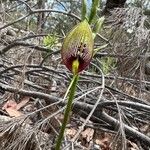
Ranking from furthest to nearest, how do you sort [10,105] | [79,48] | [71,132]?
[10,105] → [71,132] → [79,48]

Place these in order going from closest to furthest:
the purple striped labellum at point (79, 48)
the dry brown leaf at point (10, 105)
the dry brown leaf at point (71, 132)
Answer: the purple striped labellum at point (79, 48) < the dry brown leaf at point (71, 132) < the dry brown leaf at point (10, 105)

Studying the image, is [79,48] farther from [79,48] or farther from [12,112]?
[12,112]

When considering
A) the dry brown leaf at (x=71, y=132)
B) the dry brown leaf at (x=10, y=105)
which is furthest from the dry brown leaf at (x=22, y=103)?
the dry brown leaf at (x=71, y=132)

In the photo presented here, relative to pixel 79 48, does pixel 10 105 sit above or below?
below

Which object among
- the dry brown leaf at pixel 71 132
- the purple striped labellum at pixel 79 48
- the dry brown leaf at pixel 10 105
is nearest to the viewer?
the purple striped labellum at pixel 79 48

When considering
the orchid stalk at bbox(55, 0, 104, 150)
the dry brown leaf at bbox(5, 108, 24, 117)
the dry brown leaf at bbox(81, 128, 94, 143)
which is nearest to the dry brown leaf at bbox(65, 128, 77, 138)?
the dry brown leaf at bbox(81, 128, 94, 143)

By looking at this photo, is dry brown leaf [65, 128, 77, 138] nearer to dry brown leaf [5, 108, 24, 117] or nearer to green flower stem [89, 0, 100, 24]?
dry brown leaf [5, 108, 24, 117]

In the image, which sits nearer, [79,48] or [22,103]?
[79,48]

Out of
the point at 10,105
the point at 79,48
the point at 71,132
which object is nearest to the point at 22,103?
the point at 10,105

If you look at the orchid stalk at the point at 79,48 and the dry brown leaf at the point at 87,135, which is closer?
the orchid stalk at the point at 79,48

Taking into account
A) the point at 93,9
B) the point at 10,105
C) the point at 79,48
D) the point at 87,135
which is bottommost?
the point at 87,135

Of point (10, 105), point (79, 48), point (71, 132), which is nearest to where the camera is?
point (79, 48)

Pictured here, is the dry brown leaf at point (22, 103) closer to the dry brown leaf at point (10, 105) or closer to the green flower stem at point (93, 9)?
the dry brown leaf at point (10, 105)
